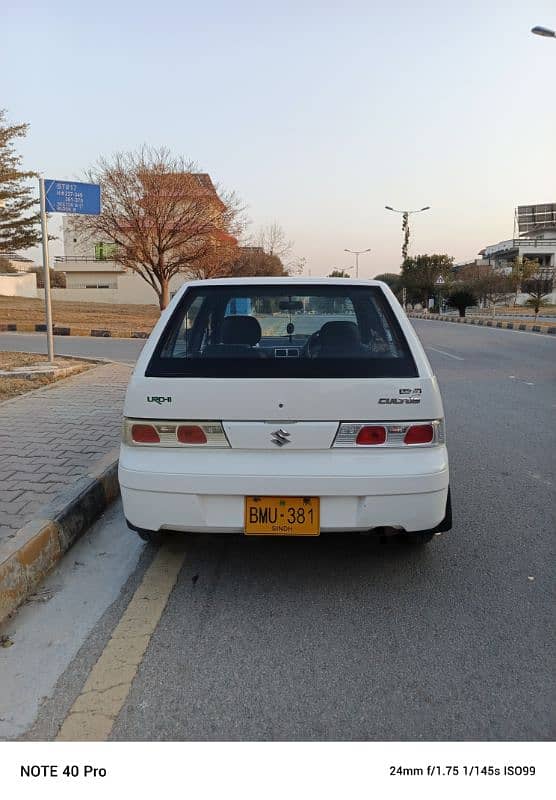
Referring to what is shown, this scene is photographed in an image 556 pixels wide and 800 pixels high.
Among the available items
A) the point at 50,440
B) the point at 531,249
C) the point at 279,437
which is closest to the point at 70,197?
the point at 50,440

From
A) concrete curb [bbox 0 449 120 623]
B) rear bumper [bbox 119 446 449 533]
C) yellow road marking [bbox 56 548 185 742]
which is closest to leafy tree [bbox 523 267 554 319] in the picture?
concrete curb [bbox 0 449 120 623]

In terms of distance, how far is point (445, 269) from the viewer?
6097 centimetres

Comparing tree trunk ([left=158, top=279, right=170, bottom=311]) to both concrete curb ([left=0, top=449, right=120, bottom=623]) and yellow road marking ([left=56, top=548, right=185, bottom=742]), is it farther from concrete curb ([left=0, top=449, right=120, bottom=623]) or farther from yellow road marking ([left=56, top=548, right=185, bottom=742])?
yellow road marking ([left=56, top=548, right=185, bottom=742])

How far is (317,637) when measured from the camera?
2900 millimetres

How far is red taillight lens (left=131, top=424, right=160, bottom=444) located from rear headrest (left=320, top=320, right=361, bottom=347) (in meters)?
1.06

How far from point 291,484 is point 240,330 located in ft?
4.06

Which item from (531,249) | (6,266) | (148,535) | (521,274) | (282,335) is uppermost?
(531,249)

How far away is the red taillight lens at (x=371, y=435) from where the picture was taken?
10.2 feet

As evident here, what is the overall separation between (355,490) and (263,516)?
1.49 feet

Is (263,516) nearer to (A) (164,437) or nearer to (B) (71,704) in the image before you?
(A) (164,437)

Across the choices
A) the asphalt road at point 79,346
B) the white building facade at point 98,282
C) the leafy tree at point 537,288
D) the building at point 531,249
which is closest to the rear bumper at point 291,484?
the asphalt road at point 79,346

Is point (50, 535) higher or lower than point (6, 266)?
lower

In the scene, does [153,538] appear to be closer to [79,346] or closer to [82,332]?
[79,346]
